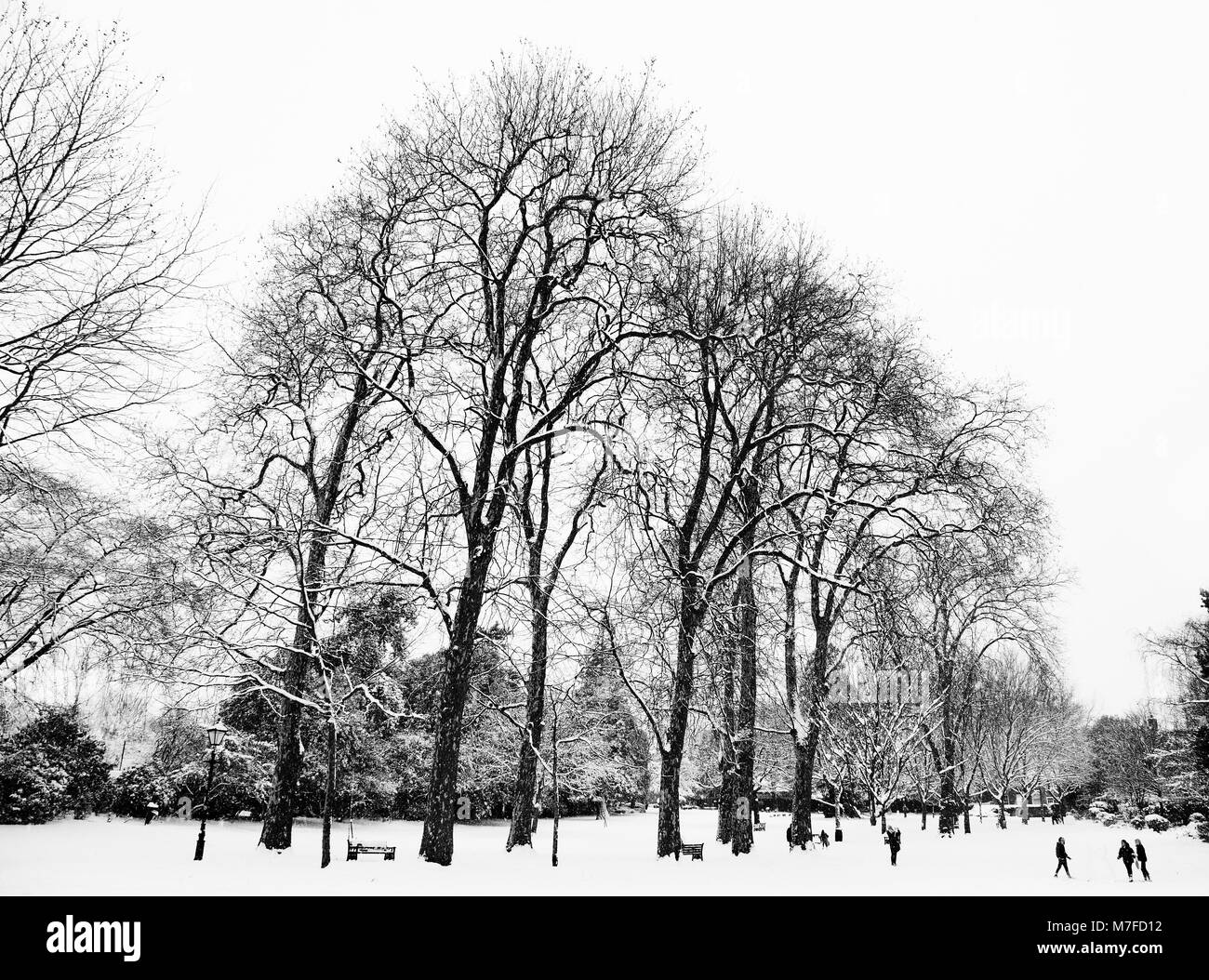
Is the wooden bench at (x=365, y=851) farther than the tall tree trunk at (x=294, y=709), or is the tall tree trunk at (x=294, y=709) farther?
the tall tree trunk at (x=294, y=709)

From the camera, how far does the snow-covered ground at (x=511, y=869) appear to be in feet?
39.8

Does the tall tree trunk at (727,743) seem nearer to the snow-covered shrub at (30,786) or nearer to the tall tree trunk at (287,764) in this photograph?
the tall tree trunk at (287,764)

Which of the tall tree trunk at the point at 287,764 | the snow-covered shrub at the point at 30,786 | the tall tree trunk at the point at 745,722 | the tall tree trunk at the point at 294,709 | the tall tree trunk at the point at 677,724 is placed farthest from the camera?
the snow-covered shrub at the point at 30,786

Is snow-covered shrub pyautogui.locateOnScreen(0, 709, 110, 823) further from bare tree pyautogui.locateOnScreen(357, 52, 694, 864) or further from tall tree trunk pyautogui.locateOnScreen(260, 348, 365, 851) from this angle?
bare tree pyautogui.locateOnScreen(357, 52, 694, 864)

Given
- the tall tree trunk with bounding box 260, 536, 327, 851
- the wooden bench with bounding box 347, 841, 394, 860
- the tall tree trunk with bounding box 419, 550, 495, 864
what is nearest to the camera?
the tall tree trunk with bounding box 419, 550, 495, 864

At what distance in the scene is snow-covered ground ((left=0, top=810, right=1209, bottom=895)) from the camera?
12.1 m

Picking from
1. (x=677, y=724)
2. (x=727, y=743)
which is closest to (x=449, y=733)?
A: (x=677, y=724)

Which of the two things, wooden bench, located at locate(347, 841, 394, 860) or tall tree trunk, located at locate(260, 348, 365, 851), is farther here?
tall tree trunk, located at locate(260, 348, 365, 851)

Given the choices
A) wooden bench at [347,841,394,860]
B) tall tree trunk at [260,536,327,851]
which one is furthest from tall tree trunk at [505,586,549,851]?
tall tree trunk at [260,536,327,851]

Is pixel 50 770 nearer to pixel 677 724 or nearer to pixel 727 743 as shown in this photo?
pixel 677 724

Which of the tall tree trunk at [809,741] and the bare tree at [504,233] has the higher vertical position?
the bare tree at [504,233]

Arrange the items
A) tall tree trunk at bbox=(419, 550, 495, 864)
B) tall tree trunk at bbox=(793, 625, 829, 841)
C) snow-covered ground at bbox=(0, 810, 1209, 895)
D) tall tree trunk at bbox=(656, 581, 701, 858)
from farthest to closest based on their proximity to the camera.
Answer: tall tree trunk at bbox=(793, 625, 829, 841), tall tree trunk at bbox=(656, 581, 701, 858), tall tree trunk at bbox=(419, 550, 495, 864), snow-covered ground at bbox=(0, 810, 1209, 895)

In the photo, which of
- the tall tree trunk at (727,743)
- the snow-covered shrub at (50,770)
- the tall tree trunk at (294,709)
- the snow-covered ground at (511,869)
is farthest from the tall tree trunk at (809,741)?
the snow-covered shrub at (50,770)

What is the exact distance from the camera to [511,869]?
1516 centimetres
